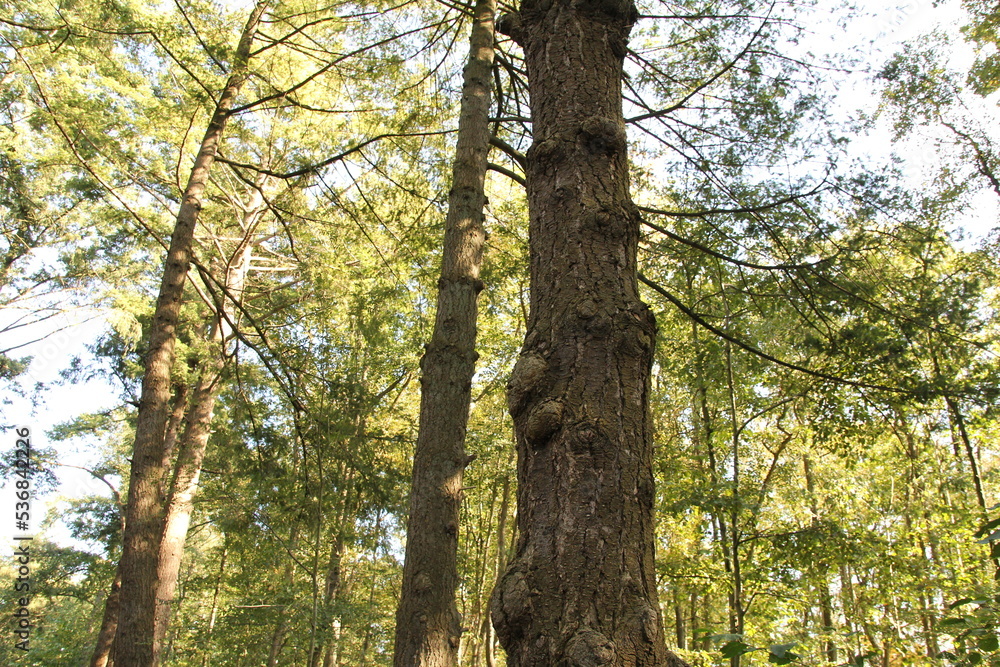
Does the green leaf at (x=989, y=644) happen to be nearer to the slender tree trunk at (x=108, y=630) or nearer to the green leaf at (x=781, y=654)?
the green leaf at (x=781, y=654)

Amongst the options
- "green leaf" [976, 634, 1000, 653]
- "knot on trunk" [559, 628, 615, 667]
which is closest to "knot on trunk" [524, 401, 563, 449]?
"knot on trunk" [559, 628, 615, 667]

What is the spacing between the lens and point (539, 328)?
5.21 feet

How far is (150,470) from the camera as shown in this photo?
4711 millimetres

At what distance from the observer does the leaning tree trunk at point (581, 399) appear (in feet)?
3.96

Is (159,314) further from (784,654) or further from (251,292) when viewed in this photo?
(251,292)

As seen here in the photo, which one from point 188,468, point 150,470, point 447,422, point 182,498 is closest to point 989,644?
point 447,422

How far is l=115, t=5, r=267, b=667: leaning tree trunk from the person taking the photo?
4.42 metres

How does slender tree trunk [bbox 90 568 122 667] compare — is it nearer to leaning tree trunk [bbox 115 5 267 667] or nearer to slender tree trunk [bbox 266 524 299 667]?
slender tree trunk [bbox 266 524 299 667]

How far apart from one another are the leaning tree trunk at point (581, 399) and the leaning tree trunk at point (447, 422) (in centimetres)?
203

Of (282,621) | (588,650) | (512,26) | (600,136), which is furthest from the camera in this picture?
(282,621)

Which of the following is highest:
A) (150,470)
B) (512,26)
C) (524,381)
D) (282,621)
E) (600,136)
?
(512,26)

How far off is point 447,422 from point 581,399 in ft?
7.75

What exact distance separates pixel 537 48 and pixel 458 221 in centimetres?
205

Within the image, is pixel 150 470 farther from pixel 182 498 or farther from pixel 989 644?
pixel 989 644
